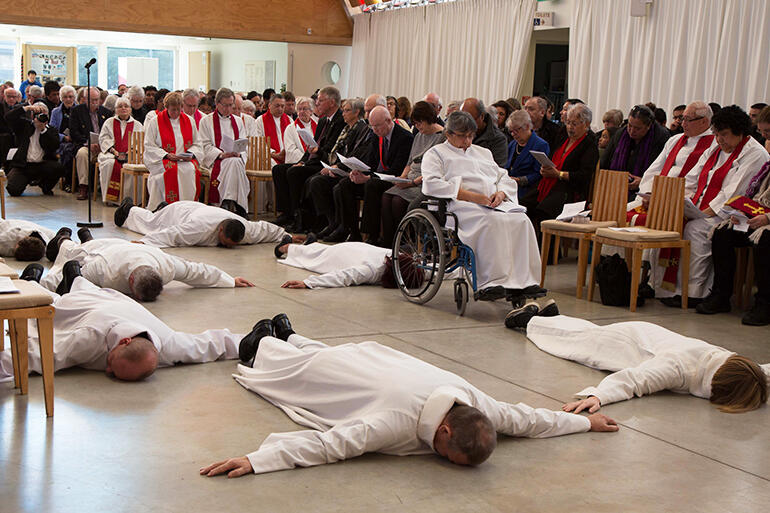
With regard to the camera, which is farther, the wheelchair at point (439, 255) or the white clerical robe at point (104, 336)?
the wheelchair at point (439, 255)

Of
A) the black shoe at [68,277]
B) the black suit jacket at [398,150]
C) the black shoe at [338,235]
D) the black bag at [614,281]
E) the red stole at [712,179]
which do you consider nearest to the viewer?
the black shoe at [68,277]

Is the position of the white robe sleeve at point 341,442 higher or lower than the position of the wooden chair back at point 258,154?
lower

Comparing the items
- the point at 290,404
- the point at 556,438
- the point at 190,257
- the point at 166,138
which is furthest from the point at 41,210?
the point at 556,438

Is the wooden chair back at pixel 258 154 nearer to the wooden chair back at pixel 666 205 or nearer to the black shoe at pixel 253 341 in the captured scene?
the wooden chair back at pixel 666 205

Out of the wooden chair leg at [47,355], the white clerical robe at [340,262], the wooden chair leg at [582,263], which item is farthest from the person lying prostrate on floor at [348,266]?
the wooden chair leg at [47,355]

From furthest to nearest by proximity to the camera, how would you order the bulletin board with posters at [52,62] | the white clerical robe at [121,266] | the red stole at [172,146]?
the bulletin board with posters at [52,62] → the red stole at [172,146] → the white clerical robe at [121,266]

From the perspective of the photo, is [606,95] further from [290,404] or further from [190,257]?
[290,404]

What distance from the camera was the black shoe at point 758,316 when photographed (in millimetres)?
5887

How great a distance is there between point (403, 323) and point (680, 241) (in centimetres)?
223

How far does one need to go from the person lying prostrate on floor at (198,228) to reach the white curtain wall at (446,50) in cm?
643

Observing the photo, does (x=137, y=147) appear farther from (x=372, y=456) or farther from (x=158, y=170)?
(x=372, y=456)

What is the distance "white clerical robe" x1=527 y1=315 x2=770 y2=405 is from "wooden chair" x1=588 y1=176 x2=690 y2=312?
134cm

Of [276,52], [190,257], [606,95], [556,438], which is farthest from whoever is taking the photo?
[276,52]

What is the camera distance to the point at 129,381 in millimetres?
4043
